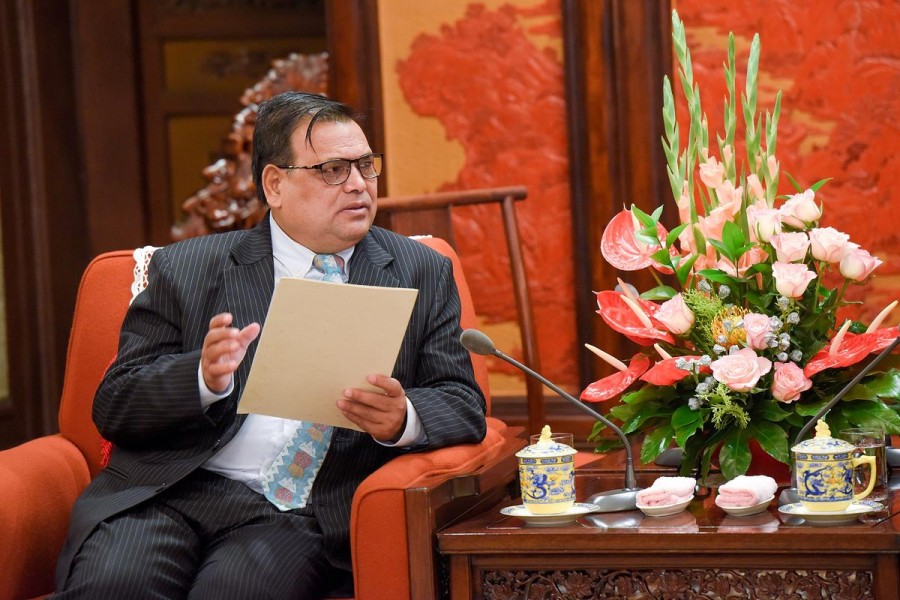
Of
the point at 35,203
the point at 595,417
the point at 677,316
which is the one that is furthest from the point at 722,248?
the point at 35,203

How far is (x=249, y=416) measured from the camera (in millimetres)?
2139

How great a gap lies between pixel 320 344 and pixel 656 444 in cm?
56

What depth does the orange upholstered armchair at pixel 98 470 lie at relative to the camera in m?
1.82

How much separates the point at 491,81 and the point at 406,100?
0.27 meters

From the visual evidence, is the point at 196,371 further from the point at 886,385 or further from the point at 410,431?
the point at 886,385

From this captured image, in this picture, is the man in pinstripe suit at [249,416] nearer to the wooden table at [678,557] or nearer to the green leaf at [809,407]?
the wooden table at [678,557]

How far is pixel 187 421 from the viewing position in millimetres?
2041

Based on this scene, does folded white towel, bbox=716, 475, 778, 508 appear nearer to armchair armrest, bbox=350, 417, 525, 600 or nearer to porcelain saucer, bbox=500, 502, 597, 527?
porcelain saucer, bbox=500, 502, 597, 527

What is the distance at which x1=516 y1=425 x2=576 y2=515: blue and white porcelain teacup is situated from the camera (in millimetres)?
1777

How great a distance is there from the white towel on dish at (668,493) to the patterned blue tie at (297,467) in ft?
1.99

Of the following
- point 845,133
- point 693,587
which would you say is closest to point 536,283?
point 845,133

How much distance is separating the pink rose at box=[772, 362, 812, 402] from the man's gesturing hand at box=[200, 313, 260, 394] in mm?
806

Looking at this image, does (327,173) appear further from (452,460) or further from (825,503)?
(825,503)

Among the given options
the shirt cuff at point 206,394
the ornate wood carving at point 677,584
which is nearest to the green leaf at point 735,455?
the ornate wood carving at point 677,584
